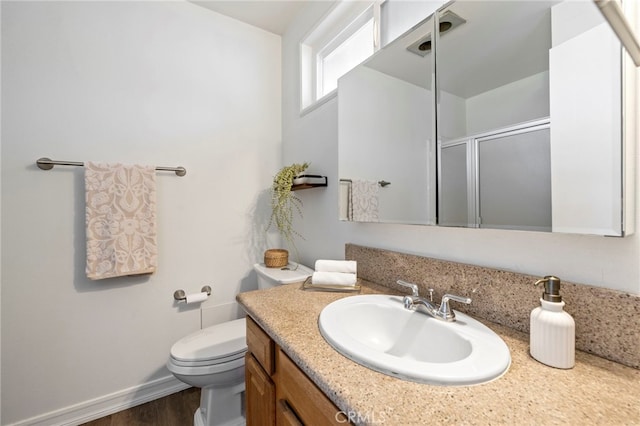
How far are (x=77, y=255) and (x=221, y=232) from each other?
2.47ft

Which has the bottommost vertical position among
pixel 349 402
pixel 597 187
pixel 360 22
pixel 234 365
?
pixel 234 365

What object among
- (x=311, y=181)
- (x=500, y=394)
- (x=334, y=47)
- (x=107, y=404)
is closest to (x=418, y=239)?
(x=500, y=394)

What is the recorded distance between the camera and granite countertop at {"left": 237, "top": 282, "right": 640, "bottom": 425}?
1.41 ft

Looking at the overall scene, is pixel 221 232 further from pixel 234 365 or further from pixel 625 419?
pixel 625 419

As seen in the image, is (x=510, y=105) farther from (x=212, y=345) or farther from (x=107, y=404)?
(x=107, y=404)

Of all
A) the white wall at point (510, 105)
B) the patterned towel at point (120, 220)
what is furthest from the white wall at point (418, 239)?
the patterned towel at point (120, 220)

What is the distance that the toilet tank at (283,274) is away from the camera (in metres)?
1.47

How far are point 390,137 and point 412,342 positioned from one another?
78 centimetres

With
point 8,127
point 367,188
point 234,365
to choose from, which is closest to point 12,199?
point 8,127

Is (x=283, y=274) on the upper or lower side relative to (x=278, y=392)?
upper

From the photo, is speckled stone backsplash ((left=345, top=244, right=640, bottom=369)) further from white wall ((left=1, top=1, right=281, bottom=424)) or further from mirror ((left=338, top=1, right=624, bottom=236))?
white wall ((left=1, top=1, right=281, bottom=424))

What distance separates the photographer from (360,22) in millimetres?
1493

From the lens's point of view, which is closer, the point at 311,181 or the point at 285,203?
the point at 311,181

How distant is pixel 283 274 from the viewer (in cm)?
157
